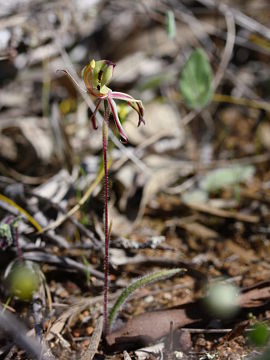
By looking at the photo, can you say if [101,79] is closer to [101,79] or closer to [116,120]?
[101,79]

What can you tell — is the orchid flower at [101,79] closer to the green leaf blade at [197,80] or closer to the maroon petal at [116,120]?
the maroon petal at [116,120]

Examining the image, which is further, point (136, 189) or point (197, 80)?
point (197, 80)

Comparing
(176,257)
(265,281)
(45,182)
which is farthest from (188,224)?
(45,182)

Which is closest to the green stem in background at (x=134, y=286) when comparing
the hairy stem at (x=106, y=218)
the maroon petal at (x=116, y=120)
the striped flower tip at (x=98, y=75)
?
the hairy stem at (x=106, y=218)

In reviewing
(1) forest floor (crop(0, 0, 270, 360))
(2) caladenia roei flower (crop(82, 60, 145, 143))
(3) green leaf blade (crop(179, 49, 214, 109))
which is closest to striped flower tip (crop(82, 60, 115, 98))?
(2) caladenia roei flower (crop(82, 60, 145, 143))

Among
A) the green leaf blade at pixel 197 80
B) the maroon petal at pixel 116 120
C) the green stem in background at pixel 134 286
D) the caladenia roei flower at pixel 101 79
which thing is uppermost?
the green leaf blade at pixel 197 80

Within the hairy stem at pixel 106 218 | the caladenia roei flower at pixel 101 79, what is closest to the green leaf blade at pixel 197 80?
the hairy stem at pixel 106 218

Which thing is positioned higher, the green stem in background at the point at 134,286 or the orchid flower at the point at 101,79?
the orchid flower at the point at 101,79

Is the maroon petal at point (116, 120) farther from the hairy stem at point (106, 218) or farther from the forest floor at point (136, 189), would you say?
the forest floor at point (136, 189)

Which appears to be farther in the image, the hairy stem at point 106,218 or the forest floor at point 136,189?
the forest floor at point 136,189

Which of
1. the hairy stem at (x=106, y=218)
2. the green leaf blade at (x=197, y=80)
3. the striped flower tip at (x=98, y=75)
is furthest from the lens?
the green leaf blade at (x=197, y=80)

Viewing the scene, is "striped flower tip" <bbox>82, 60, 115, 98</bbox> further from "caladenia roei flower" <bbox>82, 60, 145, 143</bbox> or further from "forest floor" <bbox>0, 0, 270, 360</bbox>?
"forest floor" <bbox>0, 0, 270, 360</bbox>

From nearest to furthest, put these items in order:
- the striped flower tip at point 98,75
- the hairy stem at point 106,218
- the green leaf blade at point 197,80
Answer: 1. the striped flower tip at point 98,75
2. the hairy stem at point 106,218
3. the green leaf blade at point 197,80

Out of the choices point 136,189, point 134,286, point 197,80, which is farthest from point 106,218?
point 197,80
